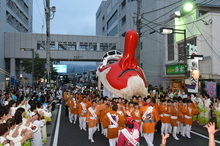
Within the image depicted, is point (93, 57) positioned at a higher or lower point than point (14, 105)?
higher

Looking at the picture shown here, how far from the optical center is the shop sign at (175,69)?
17984 millimetres

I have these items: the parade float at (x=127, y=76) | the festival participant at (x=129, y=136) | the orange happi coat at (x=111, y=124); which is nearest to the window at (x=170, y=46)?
the parade float at (x=127, y=76)

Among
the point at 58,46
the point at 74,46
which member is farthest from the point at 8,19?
the point at 74,46

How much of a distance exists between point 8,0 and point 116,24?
1988cm

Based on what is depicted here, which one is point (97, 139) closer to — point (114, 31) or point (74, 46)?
point (74, 46)

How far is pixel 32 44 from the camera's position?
3045 cm

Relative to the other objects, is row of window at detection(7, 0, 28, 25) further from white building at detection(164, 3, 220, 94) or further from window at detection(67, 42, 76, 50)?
white building at detection(164, 3, 220, 94)

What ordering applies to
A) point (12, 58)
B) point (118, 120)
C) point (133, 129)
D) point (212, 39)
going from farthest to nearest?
point (12, 58) < point (212, 39) < point (118, 120) < point (133, 129)

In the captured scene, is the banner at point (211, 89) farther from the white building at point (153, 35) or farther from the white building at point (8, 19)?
the white building at point (8, 19)

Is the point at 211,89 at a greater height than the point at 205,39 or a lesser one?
lesser

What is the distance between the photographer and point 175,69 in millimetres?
19156

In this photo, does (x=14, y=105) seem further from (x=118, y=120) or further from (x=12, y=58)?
(x=12, y=58)

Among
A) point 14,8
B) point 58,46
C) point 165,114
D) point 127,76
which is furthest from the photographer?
point 58,46

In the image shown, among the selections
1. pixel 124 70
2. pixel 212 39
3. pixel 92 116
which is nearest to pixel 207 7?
pixel 212 39
